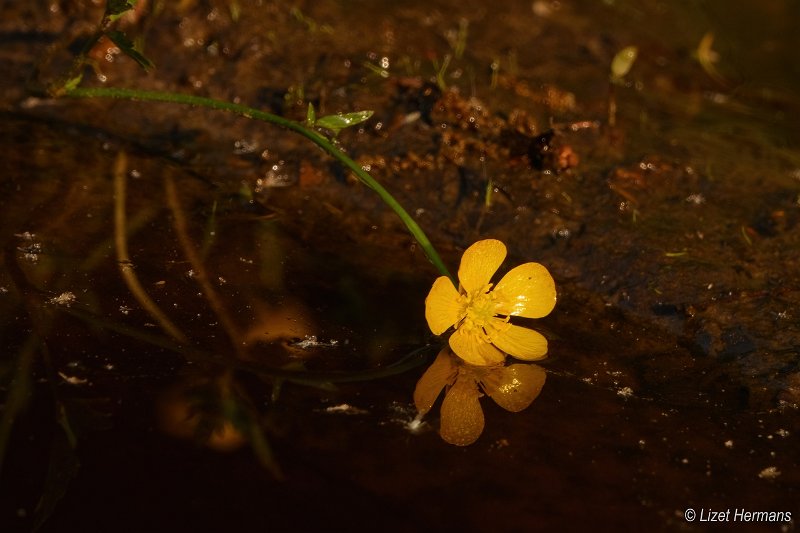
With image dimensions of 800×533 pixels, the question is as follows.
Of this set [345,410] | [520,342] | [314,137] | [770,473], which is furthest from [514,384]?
[314,137]

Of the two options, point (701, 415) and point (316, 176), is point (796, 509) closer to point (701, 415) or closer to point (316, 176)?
point (701, 415)

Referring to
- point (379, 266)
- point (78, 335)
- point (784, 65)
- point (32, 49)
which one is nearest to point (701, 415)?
point (379, 266)

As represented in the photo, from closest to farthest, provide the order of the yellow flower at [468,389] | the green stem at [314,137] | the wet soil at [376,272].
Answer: the wet soil at [376,272]
the yellow flower at [468,389]
the green stem at [314,137]

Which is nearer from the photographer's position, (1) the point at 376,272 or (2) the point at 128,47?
(2) the point at 128,47

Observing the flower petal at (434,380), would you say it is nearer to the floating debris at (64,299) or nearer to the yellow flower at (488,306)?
the yellow flower at (488,306)

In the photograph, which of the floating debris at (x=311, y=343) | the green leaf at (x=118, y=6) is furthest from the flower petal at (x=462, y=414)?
the green leaf at (x=118, y=6)

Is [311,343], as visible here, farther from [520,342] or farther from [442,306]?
[520,342]

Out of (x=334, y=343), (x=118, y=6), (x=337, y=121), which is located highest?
(x=118, y=6)

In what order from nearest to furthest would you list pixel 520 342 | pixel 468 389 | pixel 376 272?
pixel 468 389
pixel 520 342
pixel 376 272
